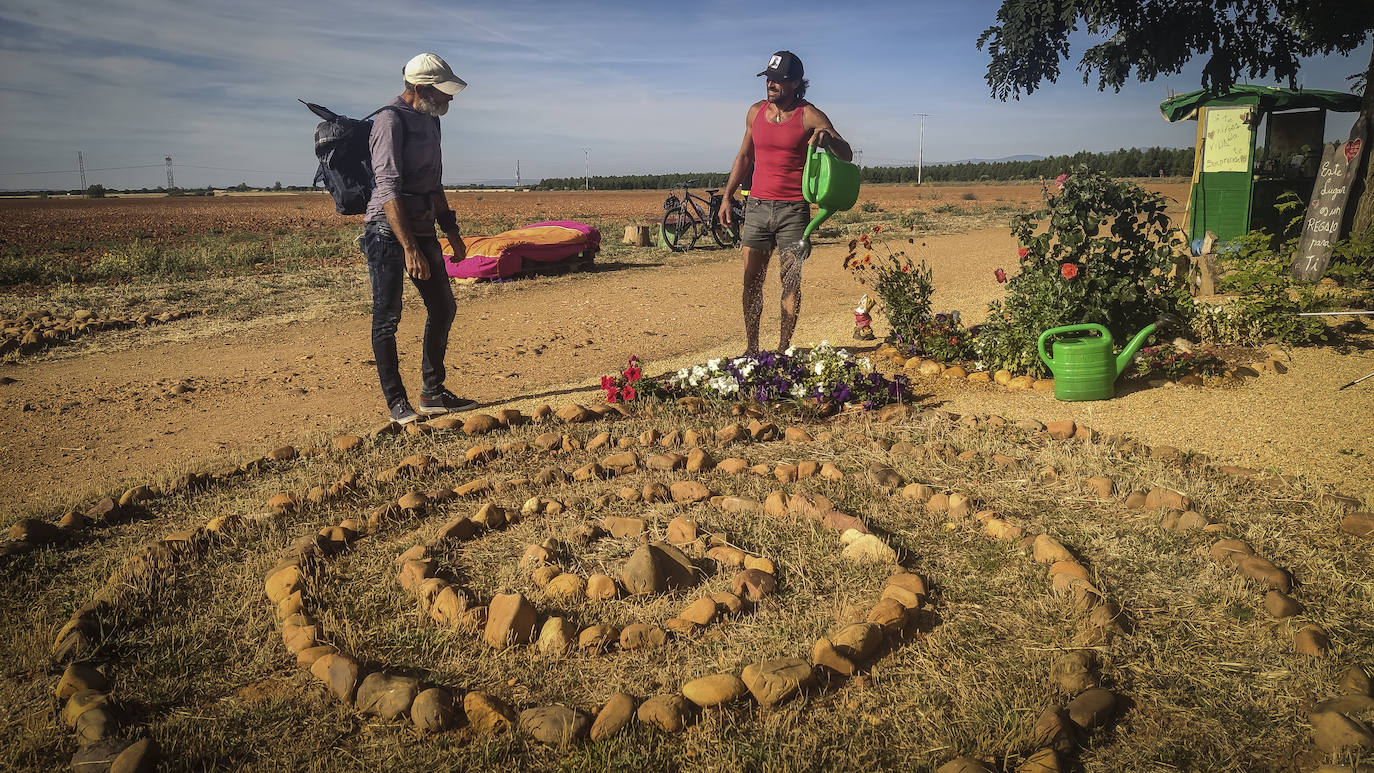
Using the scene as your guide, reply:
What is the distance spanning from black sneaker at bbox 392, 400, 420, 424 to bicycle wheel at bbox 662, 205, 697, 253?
993 centimetres

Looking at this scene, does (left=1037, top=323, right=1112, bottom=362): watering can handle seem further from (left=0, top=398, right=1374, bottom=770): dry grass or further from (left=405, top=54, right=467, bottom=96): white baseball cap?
(left=405, top=54, right=467, bottom=96): white baseball cap

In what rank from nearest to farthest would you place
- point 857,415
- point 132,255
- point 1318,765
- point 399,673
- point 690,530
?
point 1318,765 < point 399,673 < point 690,530 < point 857,415 < point 132,255

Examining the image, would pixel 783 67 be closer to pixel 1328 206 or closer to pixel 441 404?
pixel 441 404

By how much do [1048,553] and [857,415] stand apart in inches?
71.4

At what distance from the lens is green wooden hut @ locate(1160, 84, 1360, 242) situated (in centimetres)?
1061

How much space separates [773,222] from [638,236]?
34.3 feet

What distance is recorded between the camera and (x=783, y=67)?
4797 millimetres

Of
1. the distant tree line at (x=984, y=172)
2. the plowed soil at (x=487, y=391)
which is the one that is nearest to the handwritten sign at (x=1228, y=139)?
the plowed soil at (x=487, y=391)

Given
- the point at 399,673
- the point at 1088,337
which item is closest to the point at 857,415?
the point at 1088,337

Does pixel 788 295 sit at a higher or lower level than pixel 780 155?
lower

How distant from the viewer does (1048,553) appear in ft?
9.60

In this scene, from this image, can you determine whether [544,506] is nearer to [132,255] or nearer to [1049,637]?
[1049,637]

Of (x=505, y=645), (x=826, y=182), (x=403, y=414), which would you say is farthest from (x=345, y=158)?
(x=505, y=645)

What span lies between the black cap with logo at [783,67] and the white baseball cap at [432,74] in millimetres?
1713
